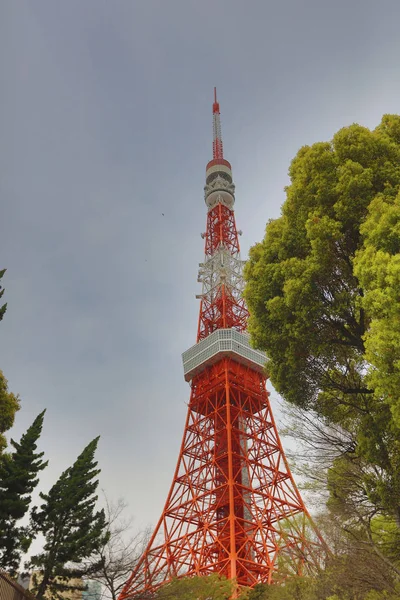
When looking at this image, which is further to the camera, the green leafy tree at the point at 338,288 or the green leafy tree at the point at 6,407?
the green leafy tree at the point at 6,407

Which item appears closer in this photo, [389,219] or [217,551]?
[389,219]

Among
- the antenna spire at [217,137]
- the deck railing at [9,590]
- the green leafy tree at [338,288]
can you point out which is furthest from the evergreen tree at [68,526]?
the antenna spire at [217,137]

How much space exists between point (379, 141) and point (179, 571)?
1870cm

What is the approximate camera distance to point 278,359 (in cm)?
819

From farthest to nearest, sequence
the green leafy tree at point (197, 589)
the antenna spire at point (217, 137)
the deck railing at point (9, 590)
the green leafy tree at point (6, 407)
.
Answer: the antenna spire at point (217, 137) → the green leafy tree at point (197, 589) → the green leafy tree at point (6, 407) → the deck railing at point (9, 590)

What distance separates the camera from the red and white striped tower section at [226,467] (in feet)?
62.1

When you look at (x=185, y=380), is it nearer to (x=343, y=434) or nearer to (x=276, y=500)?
(x=276, y=500)

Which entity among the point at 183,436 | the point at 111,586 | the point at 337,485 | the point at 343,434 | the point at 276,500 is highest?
the point at 183,436

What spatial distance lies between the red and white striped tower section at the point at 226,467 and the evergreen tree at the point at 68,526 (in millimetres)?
2339

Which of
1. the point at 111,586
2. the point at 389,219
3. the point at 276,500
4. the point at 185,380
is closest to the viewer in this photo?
the point at 389,219

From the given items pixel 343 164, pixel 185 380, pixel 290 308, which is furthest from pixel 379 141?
pixel 185 380

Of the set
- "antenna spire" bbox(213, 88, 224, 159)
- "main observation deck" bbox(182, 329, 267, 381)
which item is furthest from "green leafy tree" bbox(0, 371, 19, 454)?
"antenna spire" bbox(213, 88, 224, 159)

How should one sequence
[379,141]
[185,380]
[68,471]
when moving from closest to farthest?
[379,141] → [68,471] → [185,380]

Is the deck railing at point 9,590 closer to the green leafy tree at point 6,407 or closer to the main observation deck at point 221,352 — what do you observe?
the green leafy tree at point 6,407
